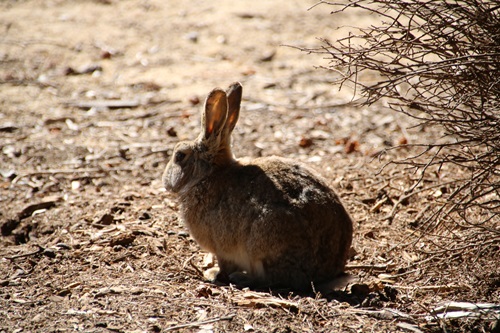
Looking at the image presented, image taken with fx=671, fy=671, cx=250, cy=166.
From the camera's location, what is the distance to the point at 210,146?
5.67 m

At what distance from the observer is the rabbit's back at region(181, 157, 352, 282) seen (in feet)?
16.2

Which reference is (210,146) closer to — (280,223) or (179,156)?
(179,156)

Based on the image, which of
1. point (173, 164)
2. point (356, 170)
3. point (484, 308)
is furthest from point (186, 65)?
point (484, 308)

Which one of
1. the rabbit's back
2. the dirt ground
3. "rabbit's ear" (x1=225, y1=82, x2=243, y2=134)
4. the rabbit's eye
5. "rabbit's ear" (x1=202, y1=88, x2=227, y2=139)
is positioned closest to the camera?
the dirt ground

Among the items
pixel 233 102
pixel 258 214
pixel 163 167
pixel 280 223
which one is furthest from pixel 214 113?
pixel 163 167

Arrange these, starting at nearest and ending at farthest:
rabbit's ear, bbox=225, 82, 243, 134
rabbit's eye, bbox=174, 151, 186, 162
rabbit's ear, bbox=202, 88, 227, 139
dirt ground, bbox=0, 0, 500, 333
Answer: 1. dirt ground, bbox=0, 0, 500, 333
2. rabbit's ear, bbox=202, 88, 227, 139
3. rabbit's ear, bbox=225, 82, 243, 134
4. rabbit's eye, bbox=174, 151, 186, 162

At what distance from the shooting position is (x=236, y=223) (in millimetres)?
5180

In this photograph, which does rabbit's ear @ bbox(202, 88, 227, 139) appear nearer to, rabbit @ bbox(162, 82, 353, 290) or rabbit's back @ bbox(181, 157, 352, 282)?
rabbit @ bbox(162, 82, 353, 290)

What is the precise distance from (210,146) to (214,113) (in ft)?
0.94

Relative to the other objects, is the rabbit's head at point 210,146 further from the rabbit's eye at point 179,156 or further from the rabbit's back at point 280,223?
the rabbit's back at point 280,223

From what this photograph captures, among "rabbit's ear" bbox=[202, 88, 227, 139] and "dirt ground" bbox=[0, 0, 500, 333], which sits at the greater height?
"rabbit's ear" bbox=[202, 88, 227, 139]

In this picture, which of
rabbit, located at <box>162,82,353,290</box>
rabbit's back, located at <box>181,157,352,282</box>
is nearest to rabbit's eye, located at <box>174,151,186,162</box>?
rabbit, located at <box>162,82,353,290</box>

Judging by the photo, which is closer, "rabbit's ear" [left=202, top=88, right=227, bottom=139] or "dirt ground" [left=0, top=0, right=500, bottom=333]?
"dirt ground" [left=0, top=0, right=500, bottom=333]

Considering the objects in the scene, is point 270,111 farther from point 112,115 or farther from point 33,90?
point 33,90
